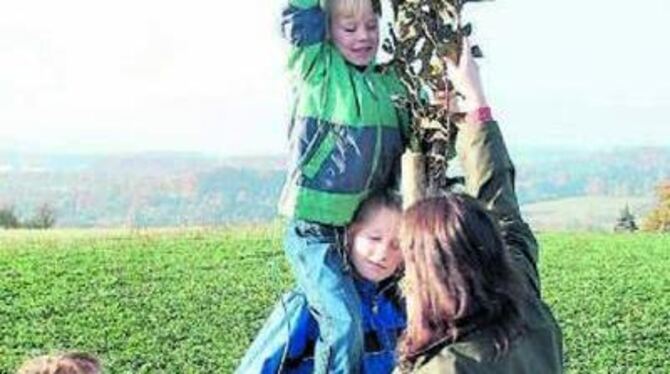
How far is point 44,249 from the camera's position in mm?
20812

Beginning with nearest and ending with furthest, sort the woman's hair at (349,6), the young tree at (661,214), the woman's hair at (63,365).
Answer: the woman's hair at (63,365) < the woman's hair at (349,6) < the young tree at (661,214)

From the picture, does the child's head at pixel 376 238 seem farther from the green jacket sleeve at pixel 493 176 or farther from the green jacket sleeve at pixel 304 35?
the green jacket sleeve at pixel 493 176

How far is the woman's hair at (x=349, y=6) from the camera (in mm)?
4234

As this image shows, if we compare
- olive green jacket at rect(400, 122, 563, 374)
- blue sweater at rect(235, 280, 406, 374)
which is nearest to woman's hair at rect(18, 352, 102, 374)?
blue sweater at rect(235, 280, 406, 374)

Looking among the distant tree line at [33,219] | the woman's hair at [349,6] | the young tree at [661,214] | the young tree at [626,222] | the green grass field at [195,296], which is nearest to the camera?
the woman's hair at [349,6]

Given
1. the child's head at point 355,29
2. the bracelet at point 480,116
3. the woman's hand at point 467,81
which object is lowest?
the bracelet at point 480,116

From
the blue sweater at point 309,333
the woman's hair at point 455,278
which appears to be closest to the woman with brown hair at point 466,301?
the woman's hair at point 455,278

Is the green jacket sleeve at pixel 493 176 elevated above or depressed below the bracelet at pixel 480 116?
below

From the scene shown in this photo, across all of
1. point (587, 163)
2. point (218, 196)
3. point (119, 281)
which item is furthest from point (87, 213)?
point (119, 281)

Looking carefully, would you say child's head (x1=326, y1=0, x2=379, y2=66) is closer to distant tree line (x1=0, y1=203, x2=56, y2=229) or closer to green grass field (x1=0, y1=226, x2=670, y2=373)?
green grass field (x1=0, y1=226, x2=670, y2=373)

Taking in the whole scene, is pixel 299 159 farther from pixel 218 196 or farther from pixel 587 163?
pixel 587 163

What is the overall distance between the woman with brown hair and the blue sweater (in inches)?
55.0

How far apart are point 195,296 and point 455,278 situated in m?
14.2

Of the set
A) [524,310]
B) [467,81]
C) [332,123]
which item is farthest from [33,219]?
[524,310]
